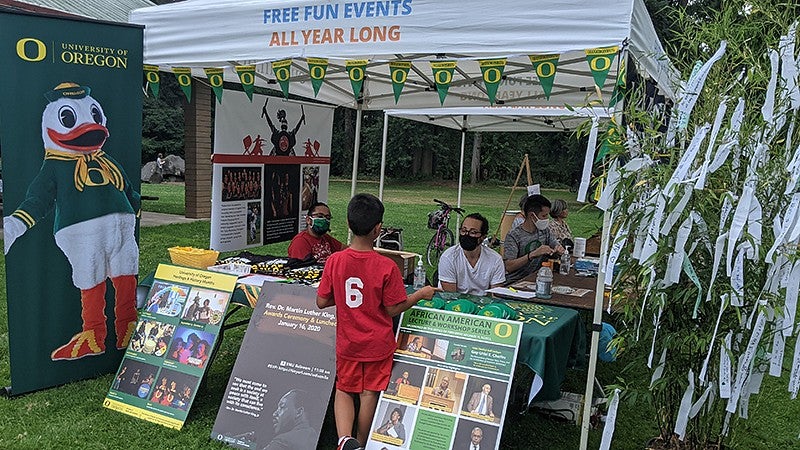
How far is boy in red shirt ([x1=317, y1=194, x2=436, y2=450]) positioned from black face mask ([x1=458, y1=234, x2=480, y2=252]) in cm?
110

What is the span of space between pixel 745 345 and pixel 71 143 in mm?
3757

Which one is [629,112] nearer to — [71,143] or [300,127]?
[71,143]

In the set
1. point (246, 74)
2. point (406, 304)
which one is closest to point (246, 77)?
point (246, 74)

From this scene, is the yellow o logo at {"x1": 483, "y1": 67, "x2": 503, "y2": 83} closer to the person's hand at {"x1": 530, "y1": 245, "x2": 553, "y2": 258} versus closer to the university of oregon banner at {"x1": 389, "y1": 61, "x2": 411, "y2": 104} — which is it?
the university of oregon banner at {"x1": 389, "y1": 61, "x2": 411, "y2": 104}

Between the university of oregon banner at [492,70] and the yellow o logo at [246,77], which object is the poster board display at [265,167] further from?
the university of oregon banner at [492,70]

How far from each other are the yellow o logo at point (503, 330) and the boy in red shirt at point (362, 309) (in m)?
0.37

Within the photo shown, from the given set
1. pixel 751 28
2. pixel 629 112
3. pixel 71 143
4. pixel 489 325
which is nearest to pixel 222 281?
pixel 71 143

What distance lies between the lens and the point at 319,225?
5004mm

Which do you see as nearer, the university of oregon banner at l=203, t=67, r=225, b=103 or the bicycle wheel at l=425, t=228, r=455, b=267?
the university of oregon banner at l=203, t=67, r=225, b=103

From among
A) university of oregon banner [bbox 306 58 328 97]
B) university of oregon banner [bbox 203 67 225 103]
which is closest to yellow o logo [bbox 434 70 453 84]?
university of oregon banner [bbox 306 58 328 97]

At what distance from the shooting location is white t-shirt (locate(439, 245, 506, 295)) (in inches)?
170

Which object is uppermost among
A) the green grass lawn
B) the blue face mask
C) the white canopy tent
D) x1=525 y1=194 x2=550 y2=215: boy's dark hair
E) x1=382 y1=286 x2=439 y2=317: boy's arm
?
the white canopy tent

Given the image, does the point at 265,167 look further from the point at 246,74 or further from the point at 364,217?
the point at 364,217

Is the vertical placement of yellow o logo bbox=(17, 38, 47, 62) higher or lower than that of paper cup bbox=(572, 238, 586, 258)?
higher
